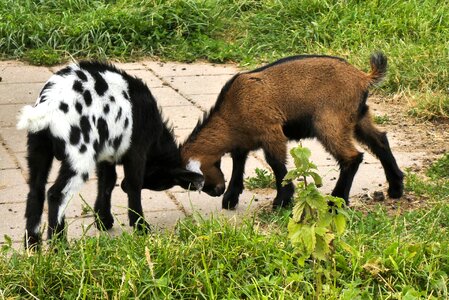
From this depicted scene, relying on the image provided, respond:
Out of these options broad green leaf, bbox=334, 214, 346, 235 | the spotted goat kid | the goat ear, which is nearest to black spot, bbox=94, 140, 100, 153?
the spotted goat kid

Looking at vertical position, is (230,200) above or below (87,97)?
below

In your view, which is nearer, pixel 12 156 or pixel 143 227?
pixel 143 227

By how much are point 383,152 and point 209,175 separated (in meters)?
1.41

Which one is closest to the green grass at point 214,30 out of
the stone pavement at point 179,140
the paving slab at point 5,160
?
the stone pavement at point 179,140

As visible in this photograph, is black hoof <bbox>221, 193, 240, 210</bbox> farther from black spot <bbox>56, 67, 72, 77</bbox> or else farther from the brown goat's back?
black spot <bbox>56, 67, 72, 77</bbox>

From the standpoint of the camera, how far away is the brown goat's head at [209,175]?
7.79 m

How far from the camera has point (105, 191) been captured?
750 centimetres

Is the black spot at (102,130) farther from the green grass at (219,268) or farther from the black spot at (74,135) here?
the green grass at (219,268)

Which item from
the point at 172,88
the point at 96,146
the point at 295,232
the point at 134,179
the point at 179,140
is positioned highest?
the point at 295,232

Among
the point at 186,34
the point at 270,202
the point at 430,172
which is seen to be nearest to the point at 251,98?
the point at 270,202

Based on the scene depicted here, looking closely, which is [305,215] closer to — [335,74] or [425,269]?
[425,269]

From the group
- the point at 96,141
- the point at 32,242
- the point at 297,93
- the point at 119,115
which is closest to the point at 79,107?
the point at 96,141

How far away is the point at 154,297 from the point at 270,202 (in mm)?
2558

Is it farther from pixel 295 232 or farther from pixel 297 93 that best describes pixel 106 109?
pixel 295 232
